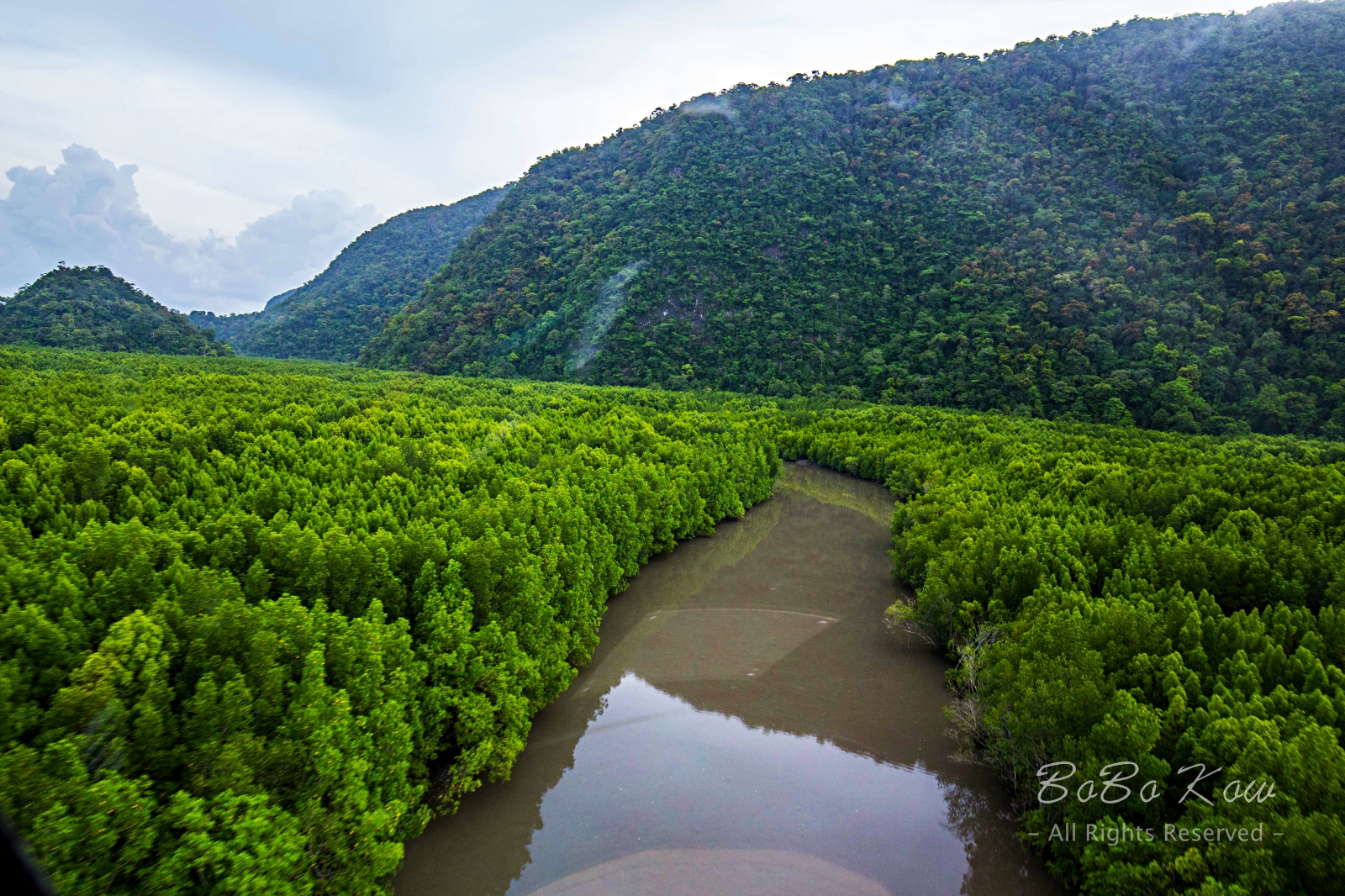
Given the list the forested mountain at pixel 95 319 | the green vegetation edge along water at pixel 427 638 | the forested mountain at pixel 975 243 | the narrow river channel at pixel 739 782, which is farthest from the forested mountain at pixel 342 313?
the narrow river channel at pixel 739 782

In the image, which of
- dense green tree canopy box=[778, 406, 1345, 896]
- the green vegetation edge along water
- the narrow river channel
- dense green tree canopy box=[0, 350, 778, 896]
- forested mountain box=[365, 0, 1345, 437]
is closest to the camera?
dense green tree canopy box=[0, 350, 778, 896]

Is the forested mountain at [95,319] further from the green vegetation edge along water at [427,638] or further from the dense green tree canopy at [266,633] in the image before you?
the dense green tree canopy at [266,633]

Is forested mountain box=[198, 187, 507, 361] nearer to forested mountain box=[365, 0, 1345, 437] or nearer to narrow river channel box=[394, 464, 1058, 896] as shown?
forested mountain box=[365, 0, 1345, 437]

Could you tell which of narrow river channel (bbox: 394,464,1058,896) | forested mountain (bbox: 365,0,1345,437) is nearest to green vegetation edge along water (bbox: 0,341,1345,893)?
narrow river channel (bbox: 394,464,1058,896)

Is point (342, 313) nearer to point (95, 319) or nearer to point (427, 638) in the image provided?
point (95, 319)

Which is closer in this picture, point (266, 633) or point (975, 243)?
point (266, 633)

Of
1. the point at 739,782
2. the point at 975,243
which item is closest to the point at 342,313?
the point at 975,243

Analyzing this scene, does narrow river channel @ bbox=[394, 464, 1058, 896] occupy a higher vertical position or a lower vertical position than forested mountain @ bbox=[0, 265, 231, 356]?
lower

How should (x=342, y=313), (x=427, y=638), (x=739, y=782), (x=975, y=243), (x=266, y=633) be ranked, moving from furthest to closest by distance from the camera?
(x=342, y=313) < (x=975, y=243) < (x=739, y=782) < (x=427, y=638) < (x=266, y=633)
